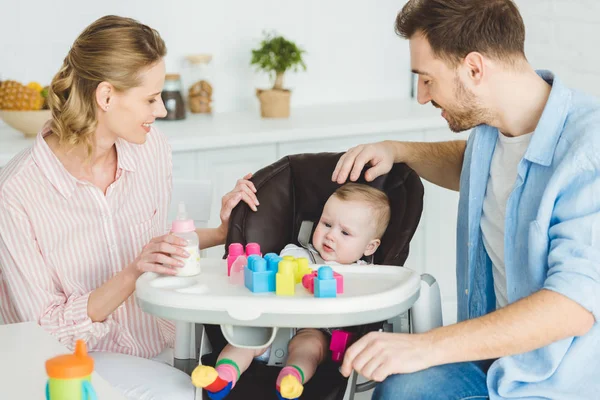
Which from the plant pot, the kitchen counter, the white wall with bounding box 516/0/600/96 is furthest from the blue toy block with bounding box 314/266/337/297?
the white wall with bounding box 516/0/600/96

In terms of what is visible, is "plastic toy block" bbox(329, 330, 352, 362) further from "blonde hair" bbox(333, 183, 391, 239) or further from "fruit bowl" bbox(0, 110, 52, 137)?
"fruit bowl" bbox(0, 110, 52, 137)

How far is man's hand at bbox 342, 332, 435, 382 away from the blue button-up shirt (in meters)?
0.25

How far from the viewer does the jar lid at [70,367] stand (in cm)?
124

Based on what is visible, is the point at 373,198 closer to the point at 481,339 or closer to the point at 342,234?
the point at 342,234

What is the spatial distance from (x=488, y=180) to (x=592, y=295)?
501 mm

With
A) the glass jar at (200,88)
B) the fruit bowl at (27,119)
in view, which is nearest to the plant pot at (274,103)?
the glass jar at (200,88)

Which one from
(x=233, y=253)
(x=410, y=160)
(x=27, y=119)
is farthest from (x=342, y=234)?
(x=27, y=119)

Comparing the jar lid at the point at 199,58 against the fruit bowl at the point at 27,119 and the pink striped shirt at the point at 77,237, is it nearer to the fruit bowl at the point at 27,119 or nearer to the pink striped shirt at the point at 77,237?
the fruit bowl at the point at 27,119

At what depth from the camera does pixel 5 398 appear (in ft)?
4.57

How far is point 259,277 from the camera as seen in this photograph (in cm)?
167

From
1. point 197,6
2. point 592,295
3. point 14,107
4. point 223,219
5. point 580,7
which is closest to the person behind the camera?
point 592,295

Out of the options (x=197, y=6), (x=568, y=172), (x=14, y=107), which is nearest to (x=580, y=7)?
(x=197, y=6)

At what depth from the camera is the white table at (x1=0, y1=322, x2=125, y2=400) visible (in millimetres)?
1410

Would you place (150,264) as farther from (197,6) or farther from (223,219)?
(197,6)
